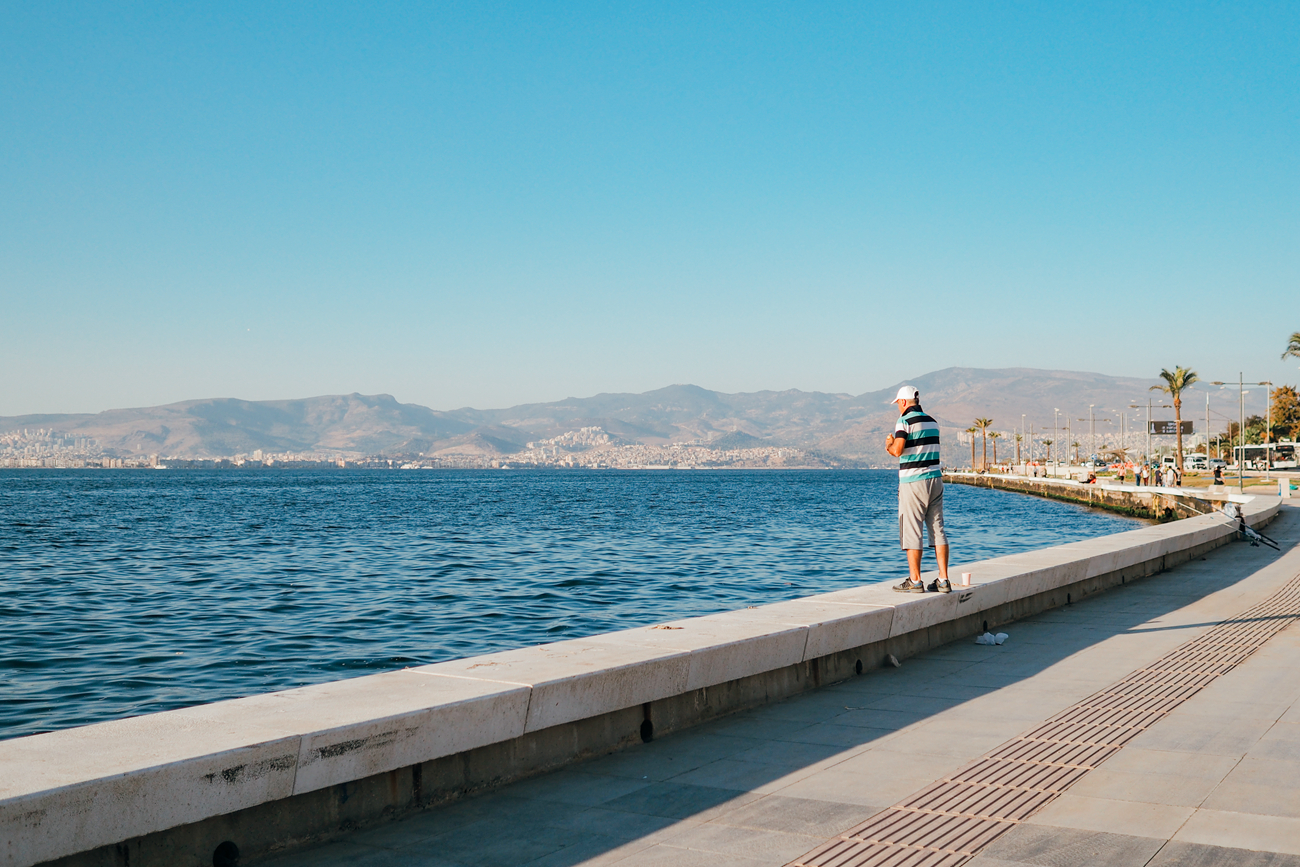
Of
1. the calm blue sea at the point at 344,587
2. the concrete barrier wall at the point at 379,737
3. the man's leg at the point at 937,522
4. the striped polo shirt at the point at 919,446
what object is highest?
the striped polo shirt at the point at 919,446

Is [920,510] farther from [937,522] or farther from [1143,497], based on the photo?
[1143,497]

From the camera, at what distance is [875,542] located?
39.0 m

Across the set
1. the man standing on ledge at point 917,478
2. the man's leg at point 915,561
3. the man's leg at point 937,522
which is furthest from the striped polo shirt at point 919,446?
the man's leg at point 915,561

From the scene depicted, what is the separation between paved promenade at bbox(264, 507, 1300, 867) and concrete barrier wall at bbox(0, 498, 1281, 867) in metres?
0.17

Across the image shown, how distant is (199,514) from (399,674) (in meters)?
63.5

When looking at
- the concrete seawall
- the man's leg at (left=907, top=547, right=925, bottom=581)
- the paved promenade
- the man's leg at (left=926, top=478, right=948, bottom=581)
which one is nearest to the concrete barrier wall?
the paved promenade

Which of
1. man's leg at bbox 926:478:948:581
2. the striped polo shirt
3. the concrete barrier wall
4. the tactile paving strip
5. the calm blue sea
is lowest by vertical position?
the calm blue sea

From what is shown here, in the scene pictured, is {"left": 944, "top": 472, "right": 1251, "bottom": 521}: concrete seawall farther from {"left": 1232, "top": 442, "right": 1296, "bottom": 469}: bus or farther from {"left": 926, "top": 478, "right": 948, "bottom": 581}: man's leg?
{"left": 1232, "top": 442, "right": 1296, "bottom": 469}: bus

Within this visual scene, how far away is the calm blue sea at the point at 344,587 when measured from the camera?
1445cm

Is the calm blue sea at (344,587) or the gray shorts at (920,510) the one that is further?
the calm blue sea at (344,587)

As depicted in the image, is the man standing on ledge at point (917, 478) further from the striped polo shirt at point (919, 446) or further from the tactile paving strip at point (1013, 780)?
the tactile paving strip at point (1013, 780)

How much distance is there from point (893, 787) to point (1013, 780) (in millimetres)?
642

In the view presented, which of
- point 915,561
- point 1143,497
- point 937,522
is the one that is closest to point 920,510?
point 937,522

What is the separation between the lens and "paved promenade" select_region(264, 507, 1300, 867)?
14.5 ft
